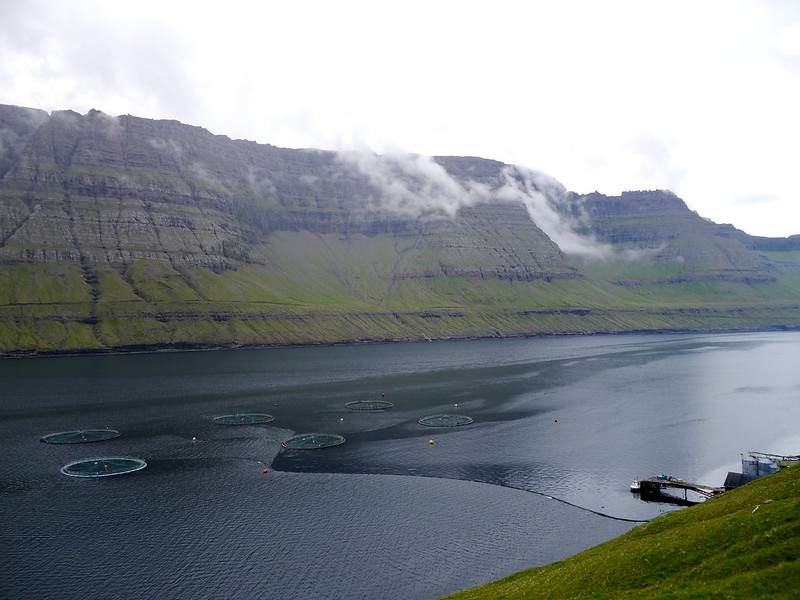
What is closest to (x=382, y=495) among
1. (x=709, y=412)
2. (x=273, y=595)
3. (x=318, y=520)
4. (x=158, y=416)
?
(x=318, y=520)

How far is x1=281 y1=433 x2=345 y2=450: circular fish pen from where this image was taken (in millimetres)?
144875

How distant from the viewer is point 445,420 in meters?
176

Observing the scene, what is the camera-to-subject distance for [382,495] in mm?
109625

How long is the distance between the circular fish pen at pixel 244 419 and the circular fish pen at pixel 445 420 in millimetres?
47577

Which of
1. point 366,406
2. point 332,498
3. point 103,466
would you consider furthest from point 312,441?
point 366,406

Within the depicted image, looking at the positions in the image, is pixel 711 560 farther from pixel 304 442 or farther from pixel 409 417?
pixel 409 417

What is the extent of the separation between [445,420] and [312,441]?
45.7m

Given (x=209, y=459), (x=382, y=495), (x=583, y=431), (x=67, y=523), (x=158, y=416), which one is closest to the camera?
(x=67, y=523)

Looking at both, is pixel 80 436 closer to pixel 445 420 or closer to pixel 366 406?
pixel 366 406

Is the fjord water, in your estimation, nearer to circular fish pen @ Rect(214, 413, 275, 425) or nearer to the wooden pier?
circular fish pen @ Rect(214, 413, 275, 425)

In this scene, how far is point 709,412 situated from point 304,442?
13458 centimetres

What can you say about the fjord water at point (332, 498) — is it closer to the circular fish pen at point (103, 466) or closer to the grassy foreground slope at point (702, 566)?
the circular fish pen at point (103, 466)

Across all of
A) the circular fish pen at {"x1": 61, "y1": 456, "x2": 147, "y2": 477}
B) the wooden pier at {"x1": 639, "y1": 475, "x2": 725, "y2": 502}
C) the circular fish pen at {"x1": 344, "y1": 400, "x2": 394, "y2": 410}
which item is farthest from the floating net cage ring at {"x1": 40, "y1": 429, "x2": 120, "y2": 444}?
the wooden pier at {"x1": 639, "y1": 475, "x2": 725, "y2": 502}

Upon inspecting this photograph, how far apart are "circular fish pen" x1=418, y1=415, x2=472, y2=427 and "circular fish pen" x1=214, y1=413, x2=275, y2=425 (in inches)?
1873
